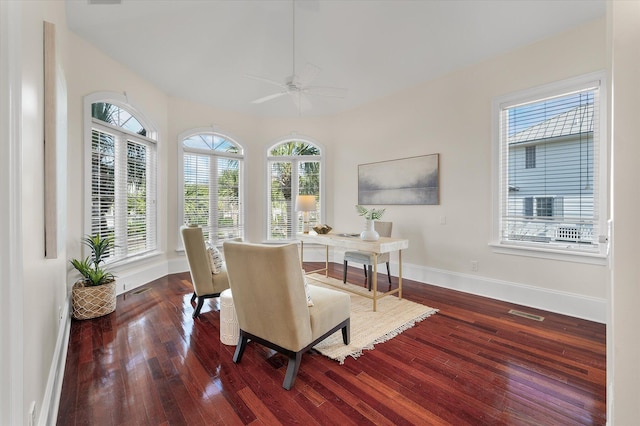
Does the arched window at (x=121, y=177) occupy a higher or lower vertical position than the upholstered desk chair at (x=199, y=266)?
higher

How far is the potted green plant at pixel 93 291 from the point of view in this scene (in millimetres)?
2986

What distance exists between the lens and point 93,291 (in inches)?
119

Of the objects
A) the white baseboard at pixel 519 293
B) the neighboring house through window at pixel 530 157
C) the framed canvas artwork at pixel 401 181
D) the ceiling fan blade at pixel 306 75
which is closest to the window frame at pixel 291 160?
the framed canvas artwork at pixel 401 181

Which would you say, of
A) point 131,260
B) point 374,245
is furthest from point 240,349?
point 131,260

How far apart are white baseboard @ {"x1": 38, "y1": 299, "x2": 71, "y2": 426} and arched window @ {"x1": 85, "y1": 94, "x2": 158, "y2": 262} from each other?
5.20 ft

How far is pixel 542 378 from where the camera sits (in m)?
2.02

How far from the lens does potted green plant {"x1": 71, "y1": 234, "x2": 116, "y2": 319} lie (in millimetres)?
2986

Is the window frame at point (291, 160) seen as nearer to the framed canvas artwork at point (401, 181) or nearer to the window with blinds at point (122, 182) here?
the framed canvas artwork at point (401, 181)

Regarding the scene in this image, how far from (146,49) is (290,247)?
357cm

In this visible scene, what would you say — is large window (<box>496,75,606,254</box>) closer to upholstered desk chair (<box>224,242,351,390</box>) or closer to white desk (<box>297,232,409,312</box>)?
white desk (<box>297,232,409,312</box>)

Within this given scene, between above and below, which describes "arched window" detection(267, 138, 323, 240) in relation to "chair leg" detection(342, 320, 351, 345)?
above

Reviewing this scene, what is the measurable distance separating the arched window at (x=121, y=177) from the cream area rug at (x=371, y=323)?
10.3 ft

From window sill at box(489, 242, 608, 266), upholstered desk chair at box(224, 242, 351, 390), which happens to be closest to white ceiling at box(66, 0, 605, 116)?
window sill at box(489, 242, 608, 266)

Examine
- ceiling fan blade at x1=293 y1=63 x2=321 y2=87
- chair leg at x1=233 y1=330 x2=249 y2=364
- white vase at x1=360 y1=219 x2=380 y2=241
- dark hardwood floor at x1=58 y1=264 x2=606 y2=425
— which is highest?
ceiling fan blade at x1=293 y1=63 x2=321 y2=87
